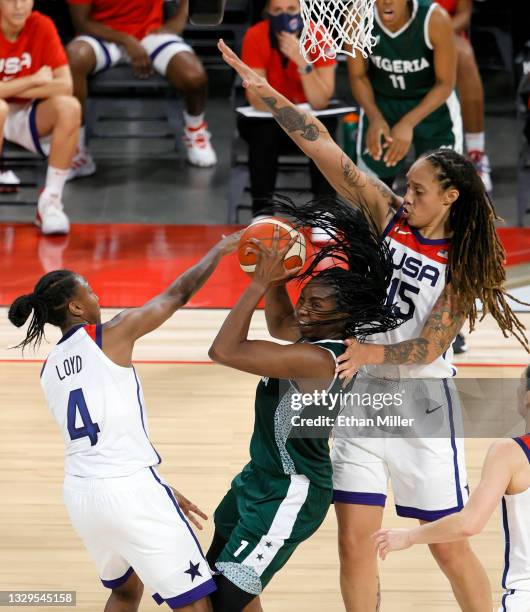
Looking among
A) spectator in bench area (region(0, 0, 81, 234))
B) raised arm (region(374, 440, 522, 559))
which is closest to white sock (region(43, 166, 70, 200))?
spectator in bench area (region(0, 0, 81, 234))

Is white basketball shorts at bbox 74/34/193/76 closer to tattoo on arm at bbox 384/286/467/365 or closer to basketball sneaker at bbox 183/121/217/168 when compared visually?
basketball sneaker at bbox 183/121/217/168

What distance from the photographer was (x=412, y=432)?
347 centimetres

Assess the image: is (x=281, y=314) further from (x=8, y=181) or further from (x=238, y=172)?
(x=8, y=181)

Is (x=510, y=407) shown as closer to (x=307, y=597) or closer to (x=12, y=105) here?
(x=307, y=597)

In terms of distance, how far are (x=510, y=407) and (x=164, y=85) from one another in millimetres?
4638

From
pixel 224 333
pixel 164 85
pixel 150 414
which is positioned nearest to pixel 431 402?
pixel 224 333

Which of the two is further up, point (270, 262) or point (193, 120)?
point (270, 262)

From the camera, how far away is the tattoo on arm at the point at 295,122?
3.88 m

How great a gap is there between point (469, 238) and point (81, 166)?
19.7ft

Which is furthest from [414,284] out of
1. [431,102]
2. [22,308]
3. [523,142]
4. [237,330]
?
[523,142]

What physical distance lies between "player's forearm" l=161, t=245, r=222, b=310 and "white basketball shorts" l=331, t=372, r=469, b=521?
64 cm

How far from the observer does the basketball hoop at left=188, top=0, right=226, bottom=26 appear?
363 centimetres

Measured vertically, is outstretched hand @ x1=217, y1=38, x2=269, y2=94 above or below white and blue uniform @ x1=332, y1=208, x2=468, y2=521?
above

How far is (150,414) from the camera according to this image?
536cm
